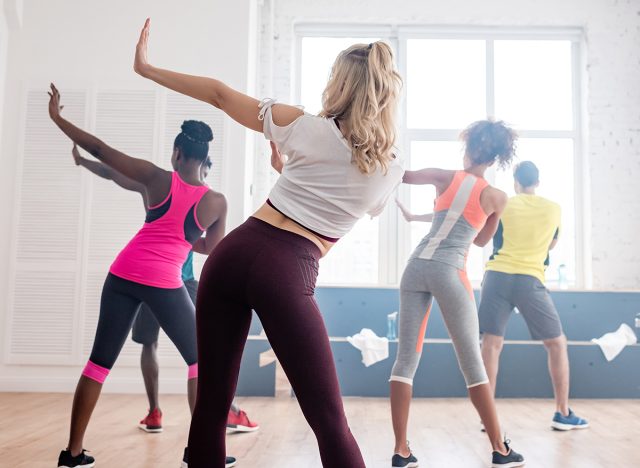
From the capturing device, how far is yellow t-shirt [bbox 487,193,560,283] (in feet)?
10.7

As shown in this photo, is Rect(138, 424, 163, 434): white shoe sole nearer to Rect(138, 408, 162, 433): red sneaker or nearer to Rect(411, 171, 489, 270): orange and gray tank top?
Rect(138, 408, 162, 433): red sneaker

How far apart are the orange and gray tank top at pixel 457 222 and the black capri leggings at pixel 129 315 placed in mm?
949

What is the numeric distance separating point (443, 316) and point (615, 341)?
2.50 m

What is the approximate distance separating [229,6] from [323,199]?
3.66 metres

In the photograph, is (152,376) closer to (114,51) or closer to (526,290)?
(526,290)

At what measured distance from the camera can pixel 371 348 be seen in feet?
14.0

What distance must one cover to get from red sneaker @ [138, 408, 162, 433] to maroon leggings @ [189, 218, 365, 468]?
77.0 inches

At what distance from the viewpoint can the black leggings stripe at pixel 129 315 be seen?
2.19m

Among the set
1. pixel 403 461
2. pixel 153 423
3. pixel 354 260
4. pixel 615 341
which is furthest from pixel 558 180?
pixel 153 423

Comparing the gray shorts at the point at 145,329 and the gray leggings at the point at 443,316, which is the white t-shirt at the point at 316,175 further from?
the gray shorts at the point at 145,329

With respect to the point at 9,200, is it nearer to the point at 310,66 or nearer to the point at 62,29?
the point at 62,29

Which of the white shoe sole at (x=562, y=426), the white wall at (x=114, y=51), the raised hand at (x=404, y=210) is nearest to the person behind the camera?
the raised hand at (x=404, y=210)

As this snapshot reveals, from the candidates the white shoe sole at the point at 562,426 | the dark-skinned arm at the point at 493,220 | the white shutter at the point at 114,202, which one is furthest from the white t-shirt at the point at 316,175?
the white shutter at the point at 114,202

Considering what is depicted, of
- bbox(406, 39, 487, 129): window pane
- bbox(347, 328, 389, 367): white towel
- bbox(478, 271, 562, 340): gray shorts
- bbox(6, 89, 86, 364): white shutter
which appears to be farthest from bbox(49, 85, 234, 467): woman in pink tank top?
bbox(406, 39, 487, 129): window pane
